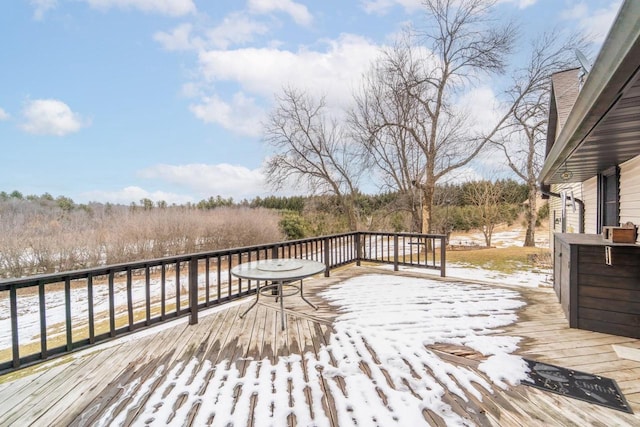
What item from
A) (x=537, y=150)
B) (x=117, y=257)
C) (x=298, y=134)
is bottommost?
(x=117, y=257)

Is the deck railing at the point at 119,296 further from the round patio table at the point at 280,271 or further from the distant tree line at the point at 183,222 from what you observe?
the distant tree line at the point at 183,222

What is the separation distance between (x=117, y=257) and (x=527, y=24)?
16.2 metres

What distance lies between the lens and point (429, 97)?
11.0 m

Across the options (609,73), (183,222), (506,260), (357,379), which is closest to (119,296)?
(183,222)

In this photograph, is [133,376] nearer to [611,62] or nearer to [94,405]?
[94,405]

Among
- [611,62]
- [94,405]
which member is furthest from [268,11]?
[94,405]

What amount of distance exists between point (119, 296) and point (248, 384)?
741cm

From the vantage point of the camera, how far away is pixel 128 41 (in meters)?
6.94

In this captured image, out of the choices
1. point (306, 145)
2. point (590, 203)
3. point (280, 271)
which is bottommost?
point (280, 271)

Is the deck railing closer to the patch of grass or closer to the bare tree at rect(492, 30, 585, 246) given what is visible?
the patch of grass

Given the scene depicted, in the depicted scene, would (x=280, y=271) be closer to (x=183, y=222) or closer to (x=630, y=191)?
(x=630, y=191)

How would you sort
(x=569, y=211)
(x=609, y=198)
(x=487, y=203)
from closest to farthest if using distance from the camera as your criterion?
1. (x=609, y=198)
2. (x=569, y=211)
3. (x=487, y=203)

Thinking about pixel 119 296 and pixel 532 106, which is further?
pixel 532 106

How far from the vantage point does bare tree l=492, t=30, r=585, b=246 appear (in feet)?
33.0
